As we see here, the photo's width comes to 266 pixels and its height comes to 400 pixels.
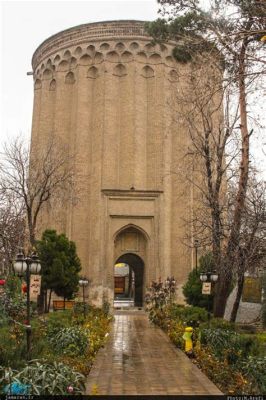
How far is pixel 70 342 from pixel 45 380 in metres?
4.14

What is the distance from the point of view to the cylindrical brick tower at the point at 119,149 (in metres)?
26.6

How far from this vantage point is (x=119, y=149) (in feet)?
90.7

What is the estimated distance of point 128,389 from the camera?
8.16 m

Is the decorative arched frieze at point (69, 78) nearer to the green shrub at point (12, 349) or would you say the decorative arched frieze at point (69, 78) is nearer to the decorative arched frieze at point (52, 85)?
the decorative arched frieze at point (52, 85)

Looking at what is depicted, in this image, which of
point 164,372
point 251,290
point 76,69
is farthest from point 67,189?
point 164,372

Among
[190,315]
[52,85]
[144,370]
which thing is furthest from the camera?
[52,85]

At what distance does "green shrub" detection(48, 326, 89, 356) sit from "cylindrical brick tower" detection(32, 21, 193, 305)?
1481 centimetres

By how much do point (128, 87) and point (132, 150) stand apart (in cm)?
393

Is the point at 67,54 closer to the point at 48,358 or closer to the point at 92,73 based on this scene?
the point at 92,73

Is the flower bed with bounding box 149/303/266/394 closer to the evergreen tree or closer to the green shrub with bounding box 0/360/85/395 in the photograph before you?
the green shrub with bounding box 0/360/85/395

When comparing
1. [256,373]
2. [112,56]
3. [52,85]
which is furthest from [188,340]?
[52,85]

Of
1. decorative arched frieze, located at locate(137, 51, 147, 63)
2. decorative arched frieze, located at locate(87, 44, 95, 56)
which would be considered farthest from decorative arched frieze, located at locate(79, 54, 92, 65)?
decorative arched frieze, located at locate(137, 51, 147, 63)

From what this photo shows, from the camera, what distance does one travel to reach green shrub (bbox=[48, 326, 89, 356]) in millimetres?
10216

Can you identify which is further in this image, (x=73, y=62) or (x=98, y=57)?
(x=73, y=62)
